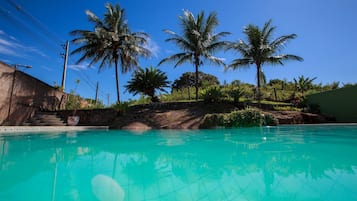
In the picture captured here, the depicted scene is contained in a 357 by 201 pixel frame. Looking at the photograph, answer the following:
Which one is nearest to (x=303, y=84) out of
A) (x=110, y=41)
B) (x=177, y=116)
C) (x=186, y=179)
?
(x=177, y=116)

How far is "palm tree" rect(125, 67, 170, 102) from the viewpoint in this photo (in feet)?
55.9

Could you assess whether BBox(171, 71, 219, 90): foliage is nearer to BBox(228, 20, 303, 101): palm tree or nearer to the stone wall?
BBox(228, 20, 303, 101): palm tree

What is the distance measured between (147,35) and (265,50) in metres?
10.2

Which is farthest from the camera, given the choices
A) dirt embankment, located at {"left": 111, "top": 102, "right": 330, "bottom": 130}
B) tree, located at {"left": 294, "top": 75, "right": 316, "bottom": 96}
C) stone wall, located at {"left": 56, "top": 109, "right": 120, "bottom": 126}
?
tree, located at {"left": 294, "top": 75, "right": 316, "bottom": 96}

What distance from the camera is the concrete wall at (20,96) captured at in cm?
1164

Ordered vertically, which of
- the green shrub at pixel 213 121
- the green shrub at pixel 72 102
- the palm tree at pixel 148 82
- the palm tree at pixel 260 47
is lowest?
the green shrub at pixel 213 121

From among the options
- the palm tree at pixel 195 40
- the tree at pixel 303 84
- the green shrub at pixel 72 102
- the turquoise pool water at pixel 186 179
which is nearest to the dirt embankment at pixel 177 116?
the palm tree at pixel 195 40

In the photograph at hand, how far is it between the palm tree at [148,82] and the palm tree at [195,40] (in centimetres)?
129

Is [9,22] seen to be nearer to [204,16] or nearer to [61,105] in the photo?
[61,105]

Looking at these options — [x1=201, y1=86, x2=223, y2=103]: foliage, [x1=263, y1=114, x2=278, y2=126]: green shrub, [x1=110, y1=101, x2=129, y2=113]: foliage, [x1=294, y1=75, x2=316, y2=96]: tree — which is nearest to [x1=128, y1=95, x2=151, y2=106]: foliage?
[x1=110, y1=101, x2=129, y2=113]: foliage

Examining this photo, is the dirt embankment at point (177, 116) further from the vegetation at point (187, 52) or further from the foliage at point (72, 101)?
the foliage at point (72, 101)

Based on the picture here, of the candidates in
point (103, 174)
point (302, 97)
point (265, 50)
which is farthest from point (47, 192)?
point (302, 97)

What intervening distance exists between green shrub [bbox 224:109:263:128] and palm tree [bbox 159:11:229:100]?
6.42m

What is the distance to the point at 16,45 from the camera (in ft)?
51.9
